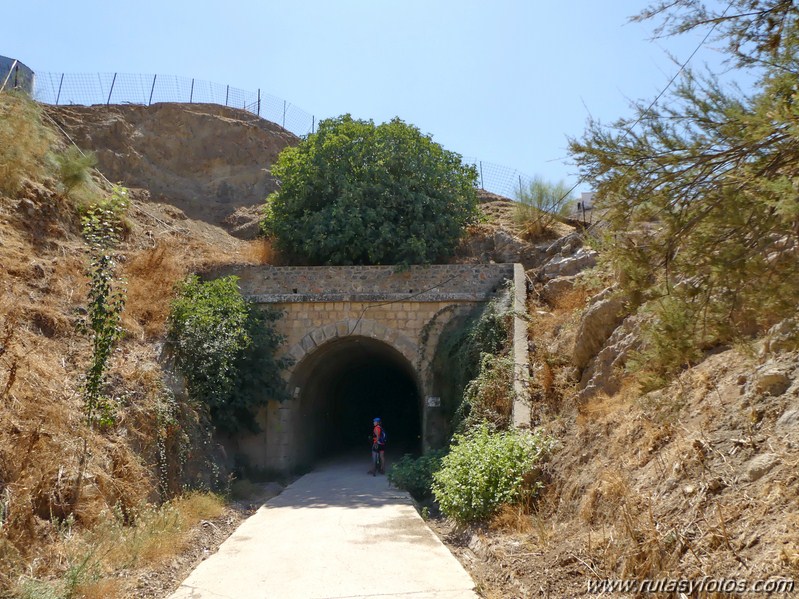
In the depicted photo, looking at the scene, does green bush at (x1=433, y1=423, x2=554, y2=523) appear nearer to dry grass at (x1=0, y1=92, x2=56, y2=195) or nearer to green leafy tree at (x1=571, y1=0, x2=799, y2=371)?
green leafy tree at (x1=571, y1=0, x2=799, y2=371)

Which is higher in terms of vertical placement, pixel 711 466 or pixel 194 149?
pixel 194 149

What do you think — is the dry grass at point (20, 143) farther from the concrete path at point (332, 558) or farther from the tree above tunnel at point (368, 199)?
the concrete path at point (332, 558)

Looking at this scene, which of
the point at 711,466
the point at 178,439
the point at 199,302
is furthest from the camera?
the point at 199,302

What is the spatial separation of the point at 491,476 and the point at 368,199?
931 cm

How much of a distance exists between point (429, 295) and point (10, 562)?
1067 cm

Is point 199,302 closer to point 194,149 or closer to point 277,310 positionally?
point 277,310

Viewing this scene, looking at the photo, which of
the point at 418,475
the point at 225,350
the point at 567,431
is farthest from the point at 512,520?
the point at 225,350

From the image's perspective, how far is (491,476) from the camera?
345 inches

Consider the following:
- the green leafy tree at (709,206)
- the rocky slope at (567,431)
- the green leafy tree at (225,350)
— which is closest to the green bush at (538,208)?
the rocky slope at (567,431)

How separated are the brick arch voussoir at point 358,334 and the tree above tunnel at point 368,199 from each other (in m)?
1.61

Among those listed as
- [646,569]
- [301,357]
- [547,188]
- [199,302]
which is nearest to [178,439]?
[199,302]

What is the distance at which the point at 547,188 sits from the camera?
20375 mm

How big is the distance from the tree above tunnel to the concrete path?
6624mm

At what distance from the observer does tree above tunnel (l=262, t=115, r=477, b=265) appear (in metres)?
16.2
